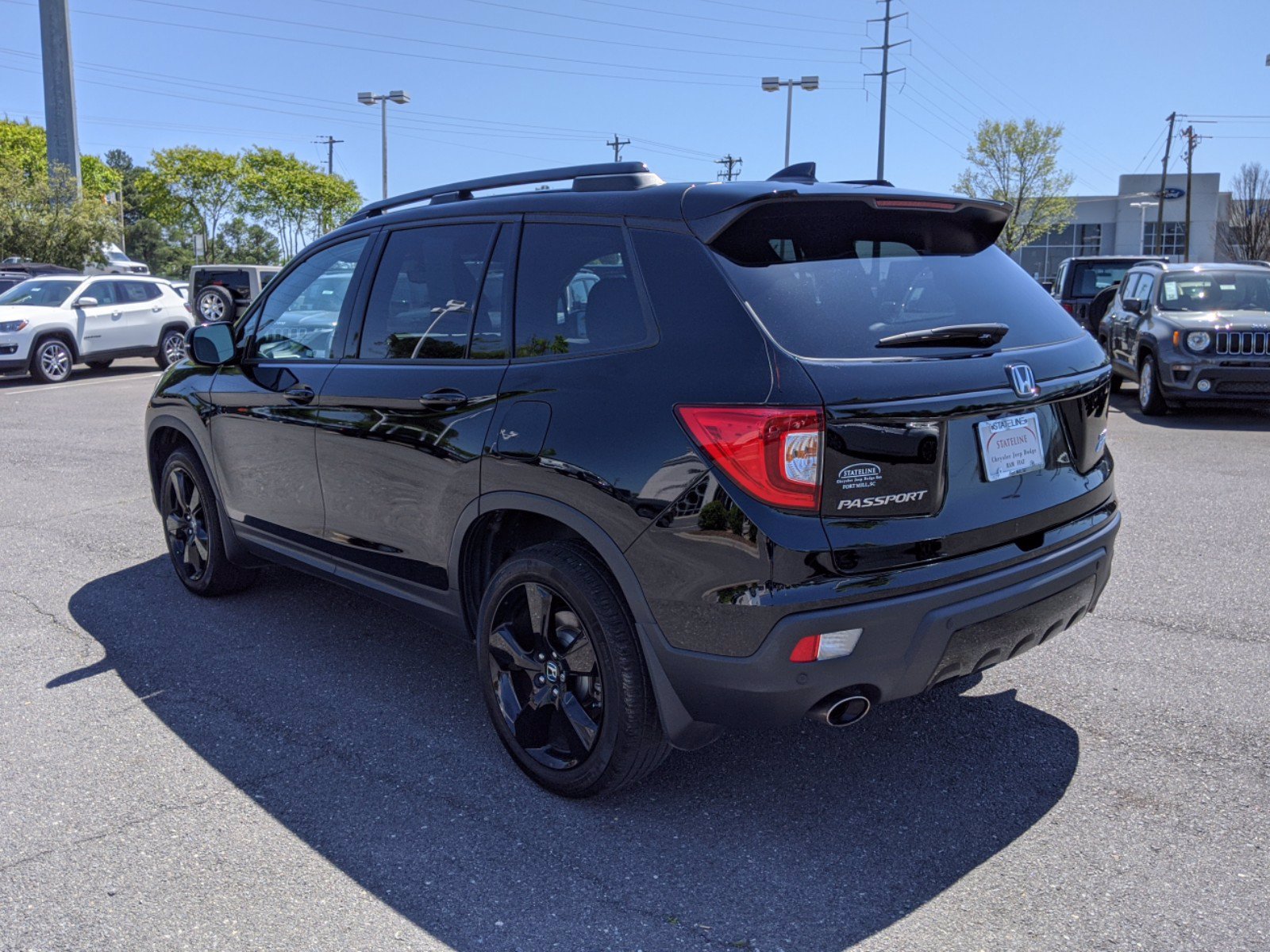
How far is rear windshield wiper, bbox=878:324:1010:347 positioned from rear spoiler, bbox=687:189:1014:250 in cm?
41

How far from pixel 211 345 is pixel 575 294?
7.30 feet

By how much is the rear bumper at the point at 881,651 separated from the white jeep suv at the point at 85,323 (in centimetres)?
1553

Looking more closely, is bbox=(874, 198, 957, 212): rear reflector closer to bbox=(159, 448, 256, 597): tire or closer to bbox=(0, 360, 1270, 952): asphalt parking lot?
bbox=(0, 360, 1270, 952): asphalt parking lot

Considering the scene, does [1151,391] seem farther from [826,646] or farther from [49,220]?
[49,220]

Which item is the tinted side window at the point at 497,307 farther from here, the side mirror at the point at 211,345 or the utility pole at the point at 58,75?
the utility pole at the point at 58,75

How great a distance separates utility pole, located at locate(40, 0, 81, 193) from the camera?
2795cm

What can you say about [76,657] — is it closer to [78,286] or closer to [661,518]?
[661,518]

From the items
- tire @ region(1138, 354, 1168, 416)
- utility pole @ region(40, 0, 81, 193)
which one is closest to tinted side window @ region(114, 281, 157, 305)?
utility pole @ region(40, 0, 81, 193)

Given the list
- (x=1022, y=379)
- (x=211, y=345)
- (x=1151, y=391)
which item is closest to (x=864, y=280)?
(x=1022, y=379)

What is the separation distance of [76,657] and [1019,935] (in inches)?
154

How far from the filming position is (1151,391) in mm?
12398

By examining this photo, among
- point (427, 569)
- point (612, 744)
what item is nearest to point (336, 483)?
point (427, 569)

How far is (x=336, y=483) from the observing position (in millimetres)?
4262

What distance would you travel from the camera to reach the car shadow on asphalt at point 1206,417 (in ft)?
38.3
